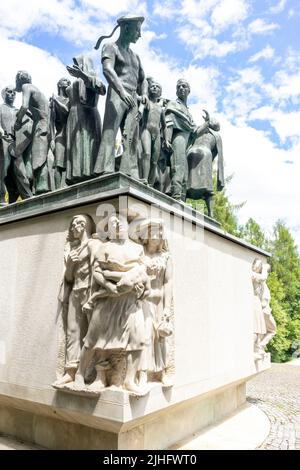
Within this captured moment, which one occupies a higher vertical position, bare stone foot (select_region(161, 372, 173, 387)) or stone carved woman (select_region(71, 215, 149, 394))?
stone carved woman (select_region(71, 215, 149, 394))

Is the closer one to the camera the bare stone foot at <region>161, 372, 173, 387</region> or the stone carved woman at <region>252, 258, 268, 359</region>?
the bare stone foot at <region>161, 372, 173, 387</region>

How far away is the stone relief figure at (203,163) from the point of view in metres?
7.21

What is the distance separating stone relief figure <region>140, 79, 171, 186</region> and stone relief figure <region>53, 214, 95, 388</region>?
81.2 inches

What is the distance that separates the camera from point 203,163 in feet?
23.6

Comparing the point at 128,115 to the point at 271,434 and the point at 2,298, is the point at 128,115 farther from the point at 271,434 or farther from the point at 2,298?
the point at 271,434

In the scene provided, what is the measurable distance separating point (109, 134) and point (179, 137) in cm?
208

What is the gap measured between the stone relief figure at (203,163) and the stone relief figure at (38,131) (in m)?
2.63

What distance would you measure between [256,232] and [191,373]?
69.9 feet

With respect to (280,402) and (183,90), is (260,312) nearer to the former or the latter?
(280,402)

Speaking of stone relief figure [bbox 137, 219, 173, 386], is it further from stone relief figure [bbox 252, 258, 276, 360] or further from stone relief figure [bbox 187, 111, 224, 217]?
stone relief figure [bbox 252, 258, 276, 360]

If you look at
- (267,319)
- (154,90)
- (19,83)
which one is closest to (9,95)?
(19,83)

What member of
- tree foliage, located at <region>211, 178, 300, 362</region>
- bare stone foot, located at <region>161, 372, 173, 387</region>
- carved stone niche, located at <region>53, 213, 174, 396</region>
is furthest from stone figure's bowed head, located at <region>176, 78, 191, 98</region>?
tree foliage, located at <region>211, 178, 300, 362</region>

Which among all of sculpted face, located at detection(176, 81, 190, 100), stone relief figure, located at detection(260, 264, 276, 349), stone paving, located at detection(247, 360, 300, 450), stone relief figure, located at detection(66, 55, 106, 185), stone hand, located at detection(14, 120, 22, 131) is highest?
sculpted face, located at detection(176, 81, 190, 100)

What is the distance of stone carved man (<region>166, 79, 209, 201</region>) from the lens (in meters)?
6.82
